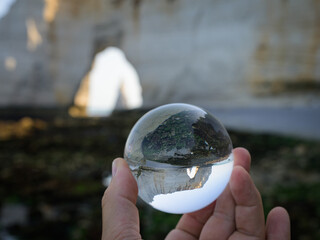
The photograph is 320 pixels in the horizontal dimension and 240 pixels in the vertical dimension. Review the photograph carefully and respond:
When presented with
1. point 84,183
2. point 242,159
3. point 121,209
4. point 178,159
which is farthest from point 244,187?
point 84,183

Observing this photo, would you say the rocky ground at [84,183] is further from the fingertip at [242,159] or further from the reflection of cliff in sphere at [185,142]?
the reflection of cliff in sphere at [185,142]

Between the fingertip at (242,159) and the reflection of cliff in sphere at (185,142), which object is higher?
the reflection of cliff in sphere at (185,142)

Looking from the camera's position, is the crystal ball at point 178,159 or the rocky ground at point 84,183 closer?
the crystal ball at point 178,159

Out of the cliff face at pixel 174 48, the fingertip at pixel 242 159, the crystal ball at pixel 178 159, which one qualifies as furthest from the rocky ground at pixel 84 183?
the cliff face at pixel 174 48

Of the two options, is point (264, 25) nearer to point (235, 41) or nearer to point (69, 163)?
point (235, 41)

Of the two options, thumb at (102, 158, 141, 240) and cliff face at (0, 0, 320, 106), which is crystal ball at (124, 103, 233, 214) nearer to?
thumb at (102, 158, 141, 240)

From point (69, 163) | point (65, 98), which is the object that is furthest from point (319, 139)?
point (65, 98)

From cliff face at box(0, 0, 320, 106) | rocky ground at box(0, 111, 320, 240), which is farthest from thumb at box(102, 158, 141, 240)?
cliff face at box(0, 0, 320, 106)
